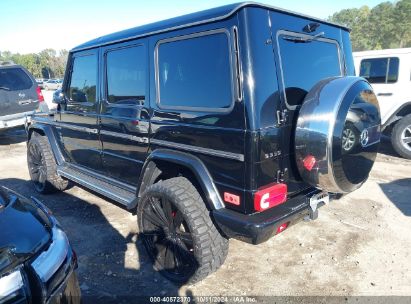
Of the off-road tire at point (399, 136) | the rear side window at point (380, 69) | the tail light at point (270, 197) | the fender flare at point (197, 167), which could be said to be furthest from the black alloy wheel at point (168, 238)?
the rear side window at point (380, 69)

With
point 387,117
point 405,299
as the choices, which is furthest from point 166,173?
point 387,117

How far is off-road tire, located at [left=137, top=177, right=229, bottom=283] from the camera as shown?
8.54 feet

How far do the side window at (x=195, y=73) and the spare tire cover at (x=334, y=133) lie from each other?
63cm

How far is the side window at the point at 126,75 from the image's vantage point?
3.20 m

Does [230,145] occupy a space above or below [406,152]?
above

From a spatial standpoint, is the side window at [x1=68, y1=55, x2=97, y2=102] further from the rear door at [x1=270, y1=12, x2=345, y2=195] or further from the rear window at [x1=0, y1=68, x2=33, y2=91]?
the rear window at [x1=0, y1=68, x2=33, y2=91]

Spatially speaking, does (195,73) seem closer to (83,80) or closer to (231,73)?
(231,73)

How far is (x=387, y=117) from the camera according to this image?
268 inches

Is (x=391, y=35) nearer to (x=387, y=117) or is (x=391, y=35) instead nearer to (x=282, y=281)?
(x=387, y=117)

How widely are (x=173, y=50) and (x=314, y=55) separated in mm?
1249

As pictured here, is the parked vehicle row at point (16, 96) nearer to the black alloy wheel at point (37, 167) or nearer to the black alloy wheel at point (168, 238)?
the black alloy wheel at point (37, 167)

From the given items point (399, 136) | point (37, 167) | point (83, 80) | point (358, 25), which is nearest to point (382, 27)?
point (358, 25)

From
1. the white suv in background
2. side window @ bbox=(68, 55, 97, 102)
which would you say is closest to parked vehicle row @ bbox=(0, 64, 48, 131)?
side window @ bbox=(68, 55, 97, 102)

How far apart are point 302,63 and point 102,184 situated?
2.52 m
